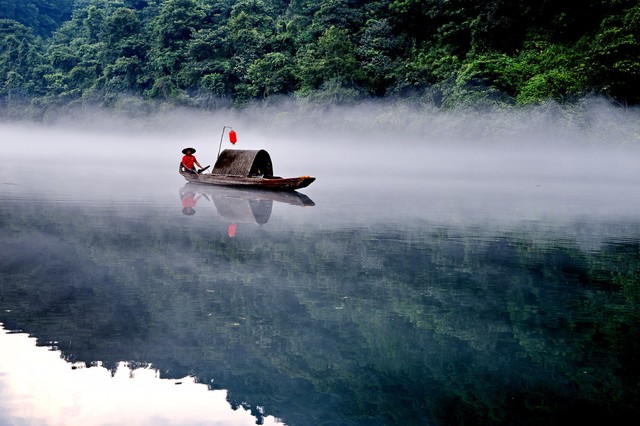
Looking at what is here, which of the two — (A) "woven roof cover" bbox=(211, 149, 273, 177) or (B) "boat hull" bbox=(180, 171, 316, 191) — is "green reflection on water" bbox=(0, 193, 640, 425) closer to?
(B) "boat hull" bbox=(180, 171, 316, 191)

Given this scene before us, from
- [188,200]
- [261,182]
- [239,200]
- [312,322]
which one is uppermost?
[261,182]

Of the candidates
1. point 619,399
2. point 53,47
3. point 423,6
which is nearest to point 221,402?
point 619,399

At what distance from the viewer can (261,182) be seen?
68.7 feet

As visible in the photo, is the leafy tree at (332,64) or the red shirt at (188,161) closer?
the red shirt at (188,161)

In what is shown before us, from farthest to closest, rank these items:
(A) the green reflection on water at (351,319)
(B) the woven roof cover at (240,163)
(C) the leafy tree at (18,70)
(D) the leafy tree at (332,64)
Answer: (C) the leafy tree at (18,70)
(D) the leafy tree at (332,64)
(B) the woven roof cover at (240,163)
(A) the green reflection on water at (351,319)

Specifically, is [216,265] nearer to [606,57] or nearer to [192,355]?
[192,355]

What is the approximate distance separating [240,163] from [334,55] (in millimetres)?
24346

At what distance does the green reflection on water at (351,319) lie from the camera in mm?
4859

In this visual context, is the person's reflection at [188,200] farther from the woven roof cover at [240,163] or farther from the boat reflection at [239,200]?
the woven roof cover at [240,163]

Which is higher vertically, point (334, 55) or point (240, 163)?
point (334, 55)

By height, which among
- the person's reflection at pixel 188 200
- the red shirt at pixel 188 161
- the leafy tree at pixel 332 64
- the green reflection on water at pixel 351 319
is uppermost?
the leafy tree at pixel 332 64

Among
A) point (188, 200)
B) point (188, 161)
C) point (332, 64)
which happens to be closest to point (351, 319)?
point (188, 200)

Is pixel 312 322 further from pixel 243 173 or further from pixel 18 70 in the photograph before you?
pixel 18 70

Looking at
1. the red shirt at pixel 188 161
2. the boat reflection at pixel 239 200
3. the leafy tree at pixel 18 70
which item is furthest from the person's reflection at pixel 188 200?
the leafy tree at pixel 18 70
